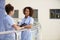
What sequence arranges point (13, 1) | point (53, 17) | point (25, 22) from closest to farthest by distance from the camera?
1. point (25, 22)
2. point (13, 1)
3. point (53, 17)

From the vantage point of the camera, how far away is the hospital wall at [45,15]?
11.0 m

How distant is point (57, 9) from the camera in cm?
1132

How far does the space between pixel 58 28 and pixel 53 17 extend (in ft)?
2.25

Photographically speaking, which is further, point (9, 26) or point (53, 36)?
point (53, 36)

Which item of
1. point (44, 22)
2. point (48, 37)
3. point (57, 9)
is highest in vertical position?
point (57, 9)

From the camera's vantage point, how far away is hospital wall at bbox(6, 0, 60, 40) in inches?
435

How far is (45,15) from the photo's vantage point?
11.2 meters

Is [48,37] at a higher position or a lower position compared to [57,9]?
lower

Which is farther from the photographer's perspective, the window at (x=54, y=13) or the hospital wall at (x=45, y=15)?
the window at (x=54, y=13)

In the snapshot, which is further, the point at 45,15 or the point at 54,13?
the point at 54,13

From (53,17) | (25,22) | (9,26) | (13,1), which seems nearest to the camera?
(9,26)

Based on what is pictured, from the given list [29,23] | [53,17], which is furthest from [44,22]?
[29,23]

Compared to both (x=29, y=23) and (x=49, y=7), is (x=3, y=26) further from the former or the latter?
(x=49, y=7)

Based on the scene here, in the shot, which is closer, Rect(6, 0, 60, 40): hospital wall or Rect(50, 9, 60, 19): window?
Rect(6, 0, 60, 40): hospital wall
